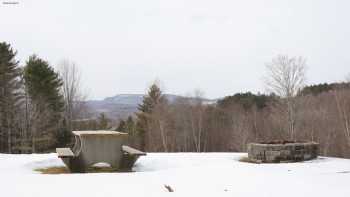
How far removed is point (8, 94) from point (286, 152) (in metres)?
19.6

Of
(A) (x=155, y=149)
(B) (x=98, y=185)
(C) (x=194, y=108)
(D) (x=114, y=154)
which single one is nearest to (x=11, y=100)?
(A) (x=155, y=149)

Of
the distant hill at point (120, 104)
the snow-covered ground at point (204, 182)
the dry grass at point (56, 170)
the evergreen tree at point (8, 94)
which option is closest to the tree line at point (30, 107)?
the evergreen tree at point (8, 94)

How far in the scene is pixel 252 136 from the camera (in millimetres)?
30547

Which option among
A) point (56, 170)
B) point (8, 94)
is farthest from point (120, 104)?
point (56, 170)

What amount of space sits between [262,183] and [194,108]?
24.8 metres

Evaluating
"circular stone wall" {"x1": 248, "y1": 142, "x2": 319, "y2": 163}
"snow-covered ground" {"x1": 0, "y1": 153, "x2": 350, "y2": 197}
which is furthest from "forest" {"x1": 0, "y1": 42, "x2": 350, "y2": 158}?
"snow-covered ground" {"x1": 0, "y1": 153, "x2": 350, "y2": 197}

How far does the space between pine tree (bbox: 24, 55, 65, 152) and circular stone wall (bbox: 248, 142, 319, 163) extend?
1742 cm

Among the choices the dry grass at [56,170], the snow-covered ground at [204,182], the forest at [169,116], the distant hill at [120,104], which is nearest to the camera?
the snow-covered ground at [204,182]

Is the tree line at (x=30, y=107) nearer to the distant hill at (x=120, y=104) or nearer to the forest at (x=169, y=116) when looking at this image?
the forest at (x=169, y=116)

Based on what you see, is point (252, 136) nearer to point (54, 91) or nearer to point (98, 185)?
point (54, 91)

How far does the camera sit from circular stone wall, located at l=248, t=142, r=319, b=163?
9.43 m

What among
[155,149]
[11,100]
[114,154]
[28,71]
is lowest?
[155,149]

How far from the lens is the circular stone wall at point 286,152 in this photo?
9430mm

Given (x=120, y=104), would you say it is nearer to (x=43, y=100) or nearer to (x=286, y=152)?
(x=43, y=100)
